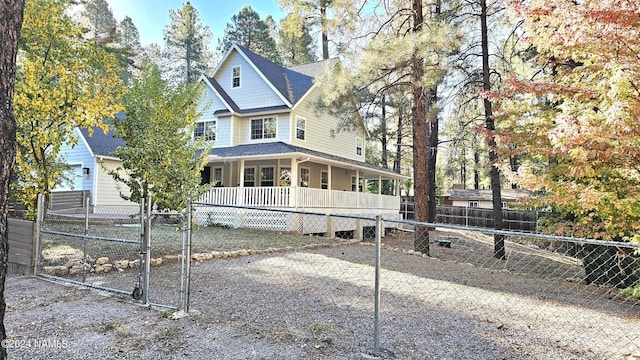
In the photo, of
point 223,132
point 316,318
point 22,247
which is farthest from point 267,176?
point 316,318

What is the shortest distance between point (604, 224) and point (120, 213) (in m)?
17.5

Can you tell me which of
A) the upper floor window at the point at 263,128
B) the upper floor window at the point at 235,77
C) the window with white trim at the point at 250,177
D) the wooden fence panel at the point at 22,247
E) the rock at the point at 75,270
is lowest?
the rock at the point at 75,270

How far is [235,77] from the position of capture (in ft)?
62.5

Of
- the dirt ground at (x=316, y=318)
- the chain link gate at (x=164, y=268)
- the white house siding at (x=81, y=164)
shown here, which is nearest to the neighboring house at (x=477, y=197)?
the dirt ground at (x=316, y=318)

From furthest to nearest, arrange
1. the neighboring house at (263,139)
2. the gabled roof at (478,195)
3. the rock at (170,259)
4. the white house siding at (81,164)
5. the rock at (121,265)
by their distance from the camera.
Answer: the gabled roof at (478,195), the white house siding at (81,164), the neighboring house at (263,139), the rock at (170,259), the rock at (121,265)

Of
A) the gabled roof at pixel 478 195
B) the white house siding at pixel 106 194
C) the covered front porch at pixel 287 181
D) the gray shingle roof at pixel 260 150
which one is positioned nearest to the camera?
the covered front porch at pixel 287 181

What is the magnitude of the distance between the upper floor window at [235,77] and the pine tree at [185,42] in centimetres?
2118

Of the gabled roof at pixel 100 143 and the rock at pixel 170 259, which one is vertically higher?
the gabled roof at pixel 100 143

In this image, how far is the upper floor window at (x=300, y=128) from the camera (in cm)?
1764

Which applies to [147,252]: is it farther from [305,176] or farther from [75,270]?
[305,176]

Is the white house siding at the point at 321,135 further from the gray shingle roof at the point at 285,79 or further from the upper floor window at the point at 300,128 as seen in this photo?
the gray shingle roof at the point at 285,79

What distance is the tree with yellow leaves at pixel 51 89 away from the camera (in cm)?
731

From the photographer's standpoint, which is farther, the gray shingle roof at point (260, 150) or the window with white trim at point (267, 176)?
the window with white trim at point (267, 176)

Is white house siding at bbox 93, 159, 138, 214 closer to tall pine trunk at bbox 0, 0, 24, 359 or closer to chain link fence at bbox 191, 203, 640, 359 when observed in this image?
chain link fence at bbox 191, 203, 640, 359
